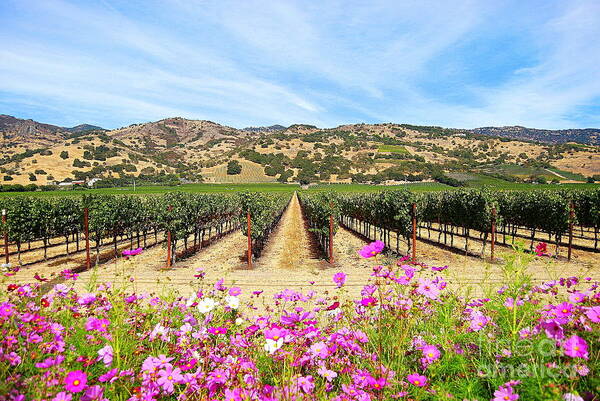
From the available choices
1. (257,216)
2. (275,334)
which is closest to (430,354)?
(275,334)

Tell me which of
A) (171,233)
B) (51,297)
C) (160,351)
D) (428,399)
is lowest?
(171,233)

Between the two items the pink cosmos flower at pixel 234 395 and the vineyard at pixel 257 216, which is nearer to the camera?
the pink cosmos flower at pixel 234 395

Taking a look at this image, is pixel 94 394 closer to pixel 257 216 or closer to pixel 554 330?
pixel 554 330

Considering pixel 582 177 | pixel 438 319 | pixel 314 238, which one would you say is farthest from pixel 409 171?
pixel 438 319

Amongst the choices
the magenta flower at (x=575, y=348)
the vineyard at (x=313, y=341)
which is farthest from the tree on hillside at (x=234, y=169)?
the magenta flower at (x=575, y=348)

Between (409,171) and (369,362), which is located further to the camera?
(409,171)

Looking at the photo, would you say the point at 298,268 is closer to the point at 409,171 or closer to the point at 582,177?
the point at 409,171

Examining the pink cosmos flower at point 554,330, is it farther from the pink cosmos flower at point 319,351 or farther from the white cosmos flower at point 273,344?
the white cosmos flower at point 273,344

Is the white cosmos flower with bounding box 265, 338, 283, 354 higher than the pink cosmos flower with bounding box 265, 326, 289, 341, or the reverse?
the white cosmos flower with bounding box 265, 338, 283, 354

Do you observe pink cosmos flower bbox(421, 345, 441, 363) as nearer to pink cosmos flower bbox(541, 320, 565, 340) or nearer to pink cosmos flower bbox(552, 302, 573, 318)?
pink cosmos flower bbox(541, 320, 565, 340)

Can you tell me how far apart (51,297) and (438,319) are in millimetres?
3924

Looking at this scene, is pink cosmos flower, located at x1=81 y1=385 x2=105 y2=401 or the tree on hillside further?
the tree on hillside

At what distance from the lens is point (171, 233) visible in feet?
53.9

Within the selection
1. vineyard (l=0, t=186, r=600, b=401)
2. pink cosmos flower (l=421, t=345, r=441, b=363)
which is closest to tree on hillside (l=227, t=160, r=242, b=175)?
vineyard (l=0, t=186, r=600, b=401)
